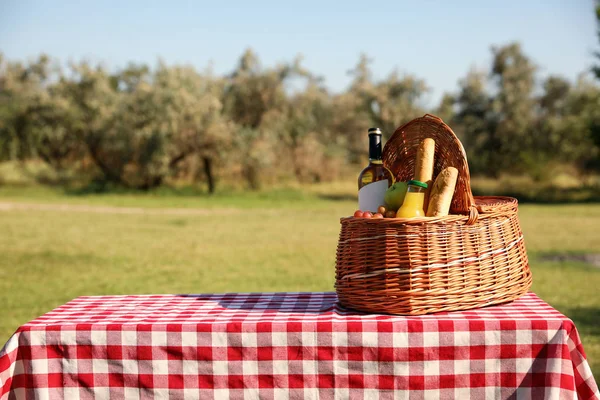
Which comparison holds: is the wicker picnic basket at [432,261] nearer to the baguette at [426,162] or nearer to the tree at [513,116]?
the baguette at [426,162]

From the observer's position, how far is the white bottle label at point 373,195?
297 centimetres

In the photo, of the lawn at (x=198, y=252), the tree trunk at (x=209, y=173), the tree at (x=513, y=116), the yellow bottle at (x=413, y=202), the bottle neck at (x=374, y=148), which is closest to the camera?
the yellow bottle at (x=413, y=202)

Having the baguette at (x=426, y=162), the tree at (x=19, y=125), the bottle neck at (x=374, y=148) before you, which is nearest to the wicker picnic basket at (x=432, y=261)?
the baguette at (x=426, y=162)

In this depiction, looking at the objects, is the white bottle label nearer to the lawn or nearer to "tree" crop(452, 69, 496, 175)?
the lawn

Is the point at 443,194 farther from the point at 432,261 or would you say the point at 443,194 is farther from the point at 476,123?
the point at 476,123

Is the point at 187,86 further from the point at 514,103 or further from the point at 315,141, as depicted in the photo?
the point at 514,103

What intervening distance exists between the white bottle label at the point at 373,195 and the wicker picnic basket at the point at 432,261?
18cm

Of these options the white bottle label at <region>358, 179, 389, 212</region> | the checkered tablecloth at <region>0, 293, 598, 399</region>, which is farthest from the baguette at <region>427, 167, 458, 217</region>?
the checkered tablecloth at <region>0, 293, 598, 399</region>

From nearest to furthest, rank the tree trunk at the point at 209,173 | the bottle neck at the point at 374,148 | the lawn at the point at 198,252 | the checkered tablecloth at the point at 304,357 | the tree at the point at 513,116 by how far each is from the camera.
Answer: the checkered tablecloth at the point at 304,357
the bottle neck at the point at 374,148
the lawn at the point at 198,252
the tree trunk at the point at 209,173
the tree at the point at 513,116

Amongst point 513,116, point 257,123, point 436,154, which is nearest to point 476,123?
point 513,116

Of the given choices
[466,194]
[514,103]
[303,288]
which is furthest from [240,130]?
[466,194]

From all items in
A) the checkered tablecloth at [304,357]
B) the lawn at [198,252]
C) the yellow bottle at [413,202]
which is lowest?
the lawn at [198,252]

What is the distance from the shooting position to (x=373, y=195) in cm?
297

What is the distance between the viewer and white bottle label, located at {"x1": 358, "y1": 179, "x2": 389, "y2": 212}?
2975 millimetres
